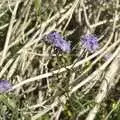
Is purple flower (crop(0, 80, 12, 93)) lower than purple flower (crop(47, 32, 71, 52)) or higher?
lower

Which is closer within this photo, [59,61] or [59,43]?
[59,43]

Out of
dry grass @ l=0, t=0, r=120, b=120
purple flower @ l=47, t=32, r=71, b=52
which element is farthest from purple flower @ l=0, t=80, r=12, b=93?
purple flower @ l=47, t=32, r=71, b=52

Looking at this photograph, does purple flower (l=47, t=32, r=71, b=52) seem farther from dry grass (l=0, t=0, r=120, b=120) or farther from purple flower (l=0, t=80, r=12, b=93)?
purple flower (l=0, t=80, r=12, b=93)

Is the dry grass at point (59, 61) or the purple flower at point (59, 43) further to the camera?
the dry grass at point (59, 61)

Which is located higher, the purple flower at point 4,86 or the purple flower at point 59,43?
the purple flower at point 59,43

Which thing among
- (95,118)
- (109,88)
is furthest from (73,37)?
(95,118)

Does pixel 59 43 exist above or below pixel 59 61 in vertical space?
above

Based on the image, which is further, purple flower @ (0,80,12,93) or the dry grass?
the dry grass

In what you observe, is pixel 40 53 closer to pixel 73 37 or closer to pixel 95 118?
pixel 73 37

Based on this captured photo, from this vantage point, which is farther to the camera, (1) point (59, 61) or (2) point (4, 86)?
(1) point (59, 61)

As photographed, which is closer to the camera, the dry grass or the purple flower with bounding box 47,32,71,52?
the purple flower with bounding box 47,32,71,52

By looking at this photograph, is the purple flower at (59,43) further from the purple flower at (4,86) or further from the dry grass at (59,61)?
the purple flower at (4,86)

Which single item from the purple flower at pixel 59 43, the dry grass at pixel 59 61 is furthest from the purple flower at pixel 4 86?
the purple flower at pixel 59 43
